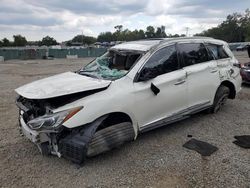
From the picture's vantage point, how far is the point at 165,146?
4.05m

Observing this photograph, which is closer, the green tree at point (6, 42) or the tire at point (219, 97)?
the tire at point (219, 97)

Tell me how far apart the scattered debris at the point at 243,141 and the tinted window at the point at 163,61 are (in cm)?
162

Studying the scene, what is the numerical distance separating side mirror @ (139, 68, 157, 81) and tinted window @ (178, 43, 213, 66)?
93cm

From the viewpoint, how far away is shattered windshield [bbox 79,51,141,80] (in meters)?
4.10

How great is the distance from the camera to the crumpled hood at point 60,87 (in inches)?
132

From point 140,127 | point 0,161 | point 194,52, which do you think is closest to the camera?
point 0,161

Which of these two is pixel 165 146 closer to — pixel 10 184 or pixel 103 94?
pixel 103 94

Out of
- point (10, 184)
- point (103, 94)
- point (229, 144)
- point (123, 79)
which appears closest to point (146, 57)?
point (123, 79)

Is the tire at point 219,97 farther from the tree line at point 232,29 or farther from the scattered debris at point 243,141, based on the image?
the tree line at point 232,29

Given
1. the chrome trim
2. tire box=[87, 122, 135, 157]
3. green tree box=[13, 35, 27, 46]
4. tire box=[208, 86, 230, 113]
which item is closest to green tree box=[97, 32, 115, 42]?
green tree box=[13, 35, 27, 46]

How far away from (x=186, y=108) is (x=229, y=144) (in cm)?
96

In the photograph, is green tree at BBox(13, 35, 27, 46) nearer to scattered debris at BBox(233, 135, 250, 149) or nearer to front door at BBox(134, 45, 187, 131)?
front door at BBox(134, 45, 187, 131)

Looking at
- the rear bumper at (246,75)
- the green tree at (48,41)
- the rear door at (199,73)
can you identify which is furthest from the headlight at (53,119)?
the green tree at (48,41)

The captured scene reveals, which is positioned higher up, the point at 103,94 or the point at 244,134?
the point at 103,94
